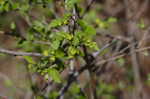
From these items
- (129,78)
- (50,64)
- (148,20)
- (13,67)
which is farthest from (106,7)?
(50,64)

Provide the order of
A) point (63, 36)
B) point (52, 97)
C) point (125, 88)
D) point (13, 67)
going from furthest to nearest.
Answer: point (13, 67) → point (125, 88) → point (52, 97) → point (63, 36)

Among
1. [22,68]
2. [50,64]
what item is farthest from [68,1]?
[22,68]

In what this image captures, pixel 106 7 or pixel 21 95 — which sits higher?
pixel 106 7

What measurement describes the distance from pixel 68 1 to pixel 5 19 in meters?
3.63

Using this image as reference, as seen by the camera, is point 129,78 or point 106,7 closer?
point 129,78

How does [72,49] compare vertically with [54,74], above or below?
above

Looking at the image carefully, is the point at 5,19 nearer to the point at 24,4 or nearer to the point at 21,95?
the point at 21,95

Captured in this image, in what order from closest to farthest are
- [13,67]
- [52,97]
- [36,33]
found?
[36,33] < [52,97] < [13,67]

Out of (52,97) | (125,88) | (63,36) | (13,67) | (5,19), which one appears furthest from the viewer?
(13,67)

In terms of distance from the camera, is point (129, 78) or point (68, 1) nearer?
point (68, 1)

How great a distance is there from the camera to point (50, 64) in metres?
1.74

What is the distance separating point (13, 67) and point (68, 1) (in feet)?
13.5

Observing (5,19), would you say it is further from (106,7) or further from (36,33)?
(36,33)

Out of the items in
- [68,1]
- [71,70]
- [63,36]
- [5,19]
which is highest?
[5,19]
